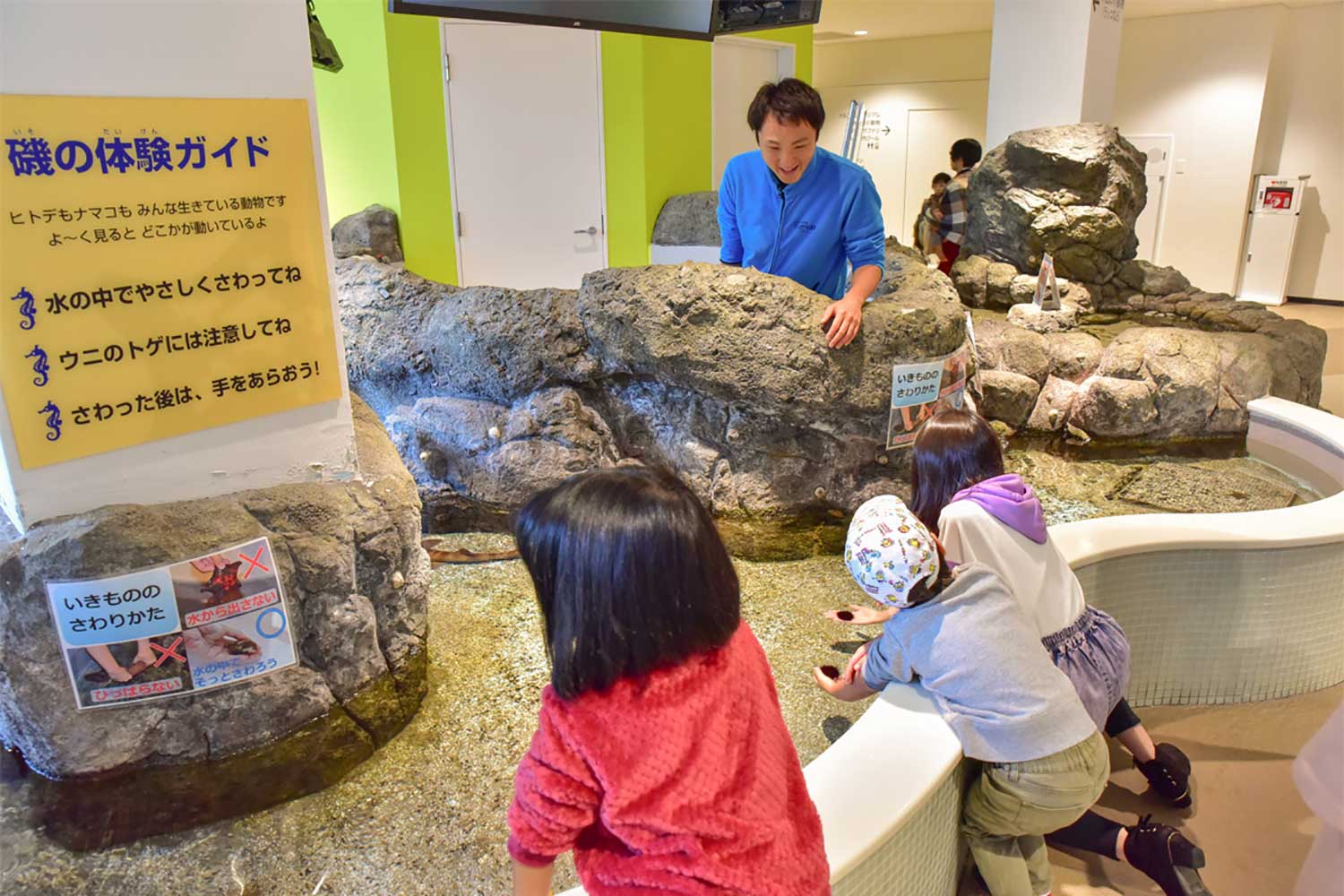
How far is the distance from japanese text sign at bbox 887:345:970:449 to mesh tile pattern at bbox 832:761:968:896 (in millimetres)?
1471

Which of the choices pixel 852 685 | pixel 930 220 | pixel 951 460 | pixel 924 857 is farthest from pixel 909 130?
pixel 924 857

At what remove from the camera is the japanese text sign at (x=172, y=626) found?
1797 millimetres

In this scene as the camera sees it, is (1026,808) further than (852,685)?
No

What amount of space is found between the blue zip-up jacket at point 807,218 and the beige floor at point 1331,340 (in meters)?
3.51

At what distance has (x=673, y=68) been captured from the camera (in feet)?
19.4

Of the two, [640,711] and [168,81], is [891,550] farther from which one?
[168,81]

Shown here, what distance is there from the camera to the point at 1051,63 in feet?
19.7

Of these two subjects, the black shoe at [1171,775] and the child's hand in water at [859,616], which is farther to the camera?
the child's hand in water at [859,616]

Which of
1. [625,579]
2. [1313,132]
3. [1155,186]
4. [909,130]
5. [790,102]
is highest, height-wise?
[909,130]

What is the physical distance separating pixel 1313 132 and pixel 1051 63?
15.7ft

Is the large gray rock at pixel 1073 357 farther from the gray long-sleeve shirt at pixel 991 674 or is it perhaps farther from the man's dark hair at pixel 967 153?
the gray long-sleeve shirt at pixel 991 674

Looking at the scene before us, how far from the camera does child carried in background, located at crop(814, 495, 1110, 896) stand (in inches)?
63.2

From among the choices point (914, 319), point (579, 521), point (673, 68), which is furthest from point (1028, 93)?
point (579, 521)

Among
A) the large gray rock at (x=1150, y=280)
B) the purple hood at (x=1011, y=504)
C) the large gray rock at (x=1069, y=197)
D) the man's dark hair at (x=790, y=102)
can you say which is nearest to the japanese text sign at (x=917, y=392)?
the man's dark hair at (x=790, y=102)
